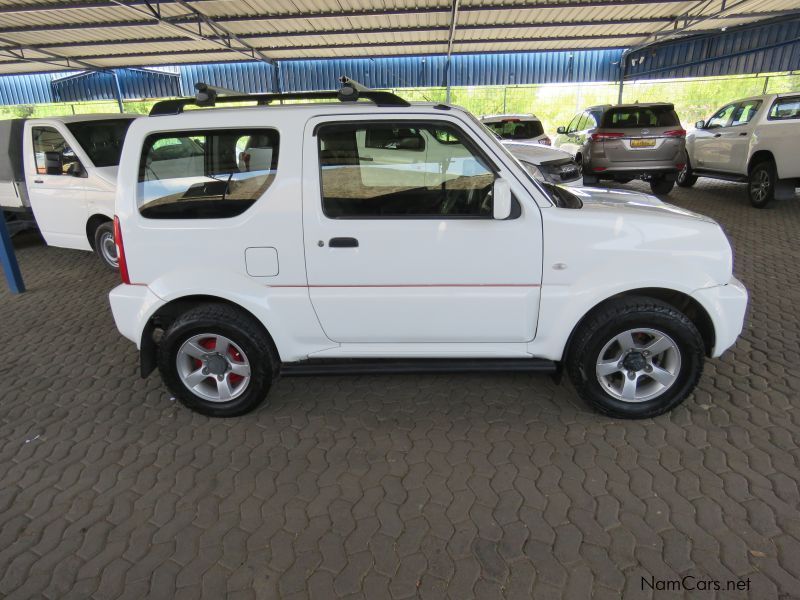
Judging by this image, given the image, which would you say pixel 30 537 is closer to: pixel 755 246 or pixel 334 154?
pixel 334 154

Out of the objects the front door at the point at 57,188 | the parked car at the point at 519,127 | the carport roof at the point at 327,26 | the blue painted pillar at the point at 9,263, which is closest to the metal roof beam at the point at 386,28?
the carport roof at the point at 327,26

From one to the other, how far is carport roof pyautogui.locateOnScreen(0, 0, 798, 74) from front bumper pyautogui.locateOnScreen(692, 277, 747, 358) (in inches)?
393

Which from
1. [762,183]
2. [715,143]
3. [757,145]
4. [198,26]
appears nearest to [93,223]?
[198,26]

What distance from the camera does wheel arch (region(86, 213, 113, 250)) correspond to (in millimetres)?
6574

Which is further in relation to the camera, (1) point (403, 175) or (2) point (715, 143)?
(2) point (715, 143)

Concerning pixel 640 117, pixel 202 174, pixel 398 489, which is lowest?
pixel 398 489

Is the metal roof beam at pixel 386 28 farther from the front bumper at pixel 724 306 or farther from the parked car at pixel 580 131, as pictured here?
the front bumper at pixel 724 306

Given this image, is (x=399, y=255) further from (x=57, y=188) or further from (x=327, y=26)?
(x=327, y=26)

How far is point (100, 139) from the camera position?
6773mm

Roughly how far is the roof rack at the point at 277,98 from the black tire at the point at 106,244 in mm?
3819

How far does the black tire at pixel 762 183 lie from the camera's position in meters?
9.24

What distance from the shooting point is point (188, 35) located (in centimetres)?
1315

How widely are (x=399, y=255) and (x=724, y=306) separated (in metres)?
1.95

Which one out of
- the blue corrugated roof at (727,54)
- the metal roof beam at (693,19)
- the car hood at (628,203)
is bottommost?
the car hood at (628,203)
